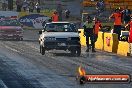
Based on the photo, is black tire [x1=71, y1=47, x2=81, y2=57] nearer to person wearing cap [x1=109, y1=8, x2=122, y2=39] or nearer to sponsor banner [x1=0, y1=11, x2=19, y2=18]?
person wearing cap [x1=109, y1=8, x2=122, y2=39]

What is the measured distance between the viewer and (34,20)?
4794 cm

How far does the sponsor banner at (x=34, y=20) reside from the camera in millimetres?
47812

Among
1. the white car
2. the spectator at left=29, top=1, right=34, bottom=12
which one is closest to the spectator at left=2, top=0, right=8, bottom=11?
the spectator at left=29, top=1, right=34, bottom=12

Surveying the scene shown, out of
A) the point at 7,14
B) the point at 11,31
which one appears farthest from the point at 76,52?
the point at 7,14

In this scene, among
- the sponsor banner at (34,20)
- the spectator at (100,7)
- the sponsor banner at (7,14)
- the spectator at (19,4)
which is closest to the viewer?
the sponsor banner at (7,14)

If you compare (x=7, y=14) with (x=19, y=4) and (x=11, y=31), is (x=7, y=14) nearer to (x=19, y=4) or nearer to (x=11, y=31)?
(x=19, y=4)

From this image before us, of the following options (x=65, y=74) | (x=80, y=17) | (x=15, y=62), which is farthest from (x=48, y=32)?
(x=80, y=17)

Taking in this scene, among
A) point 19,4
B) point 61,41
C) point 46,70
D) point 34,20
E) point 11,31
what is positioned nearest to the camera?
point 46,70

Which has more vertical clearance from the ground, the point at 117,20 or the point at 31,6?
the point at 117,20

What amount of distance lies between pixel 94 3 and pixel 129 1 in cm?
371

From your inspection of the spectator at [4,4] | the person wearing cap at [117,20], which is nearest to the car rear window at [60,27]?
the person wearing cap at [117,20]

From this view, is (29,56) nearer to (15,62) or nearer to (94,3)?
(15,62)

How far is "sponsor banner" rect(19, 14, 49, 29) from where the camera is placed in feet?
157

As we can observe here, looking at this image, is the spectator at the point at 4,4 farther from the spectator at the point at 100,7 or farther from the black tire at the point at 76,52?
the black tire at the point at 76,52
